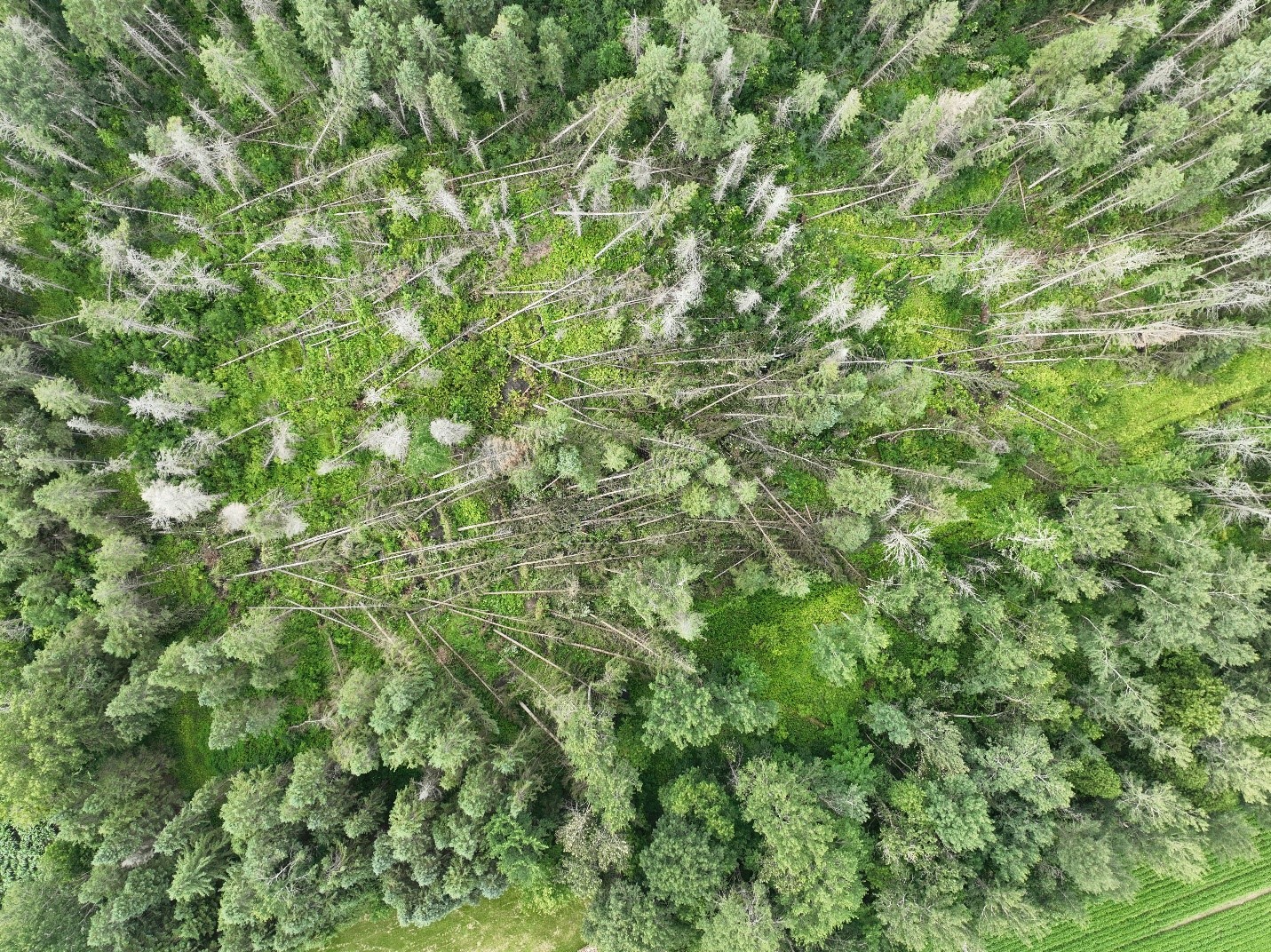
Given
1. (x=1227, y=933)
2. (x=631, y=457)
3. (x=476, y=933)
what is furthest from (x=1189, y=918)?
(x=631, y=457)

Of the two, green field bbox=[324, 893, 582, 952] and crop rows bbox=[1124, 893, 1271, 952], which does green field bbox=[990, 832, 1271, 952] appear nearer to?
crop rows bbox=[1124, 893, 1271, 952]

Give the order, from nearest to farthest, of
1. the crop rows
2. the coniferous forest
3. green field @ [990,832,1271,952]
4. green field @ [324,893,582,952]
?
the coniferous forest
green field @ [324,893,582,952]
green field @ [990,832,1271,952]
the crop rows

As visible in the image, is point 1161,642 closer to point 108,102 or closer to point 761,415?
point 761,415

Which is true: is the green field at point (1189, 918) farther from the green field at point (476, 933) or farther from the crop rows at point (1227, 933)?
the green field at point (476, 933)

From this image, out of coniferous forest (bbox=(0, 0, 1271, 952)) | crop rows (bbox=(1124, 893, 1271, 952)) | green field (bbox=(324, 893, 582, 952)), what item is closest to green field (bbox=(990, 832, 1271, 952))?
crop rows (bbox=(1124, 893, 1271, 952))

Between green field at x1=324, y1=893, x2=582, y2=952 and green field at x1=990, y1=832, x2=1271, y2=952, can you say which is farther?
green field at x1=990, y1=832, x2=1271, y2=952

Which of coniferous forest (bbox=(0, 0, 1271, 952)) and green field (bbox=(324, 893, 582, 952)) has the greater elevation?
coniferous forest (bbox=(0, 0, 1271, 952))
